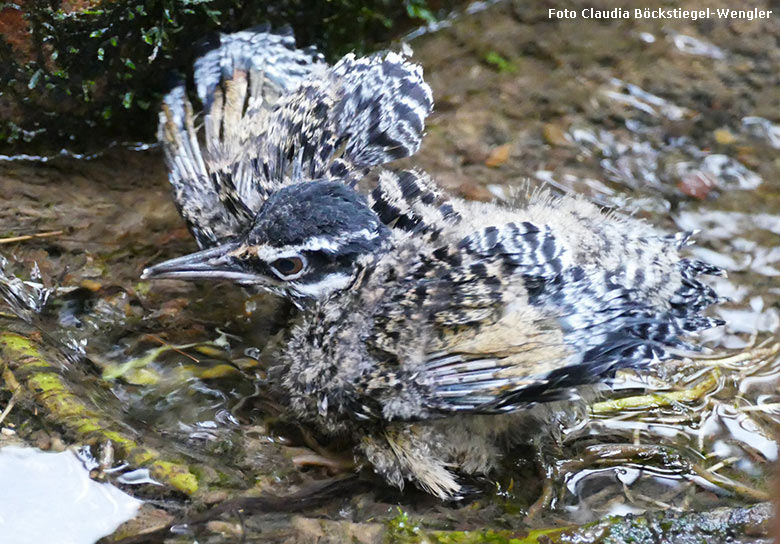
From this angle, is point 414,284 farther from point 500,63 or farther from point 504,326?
point 500,63

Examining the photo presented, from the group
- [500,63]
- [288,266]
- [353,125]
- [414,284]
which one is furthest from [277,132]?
[500,63]

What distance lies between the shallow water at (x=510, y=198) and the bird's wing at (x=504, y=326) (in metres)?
0.50

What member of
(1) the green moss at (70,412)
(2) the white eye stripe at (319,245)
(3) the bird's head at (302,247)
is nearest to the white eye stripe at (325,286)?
(3) the bird's head at (302,247)

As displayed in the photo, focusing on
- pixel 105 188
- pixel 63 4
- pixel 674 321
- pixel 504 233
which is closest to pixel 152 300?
pixel 105 188

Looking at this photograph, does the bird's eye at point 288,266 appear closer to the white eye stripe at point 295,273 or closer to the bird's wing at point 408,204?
the white eye stripe at point 295,273

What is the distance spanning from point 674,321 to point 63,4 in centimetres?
329

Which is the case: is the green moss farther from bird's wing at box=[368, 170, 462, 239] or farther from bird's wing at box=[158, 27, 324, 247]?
bird's wing at box=[368, 170, 462, 239]

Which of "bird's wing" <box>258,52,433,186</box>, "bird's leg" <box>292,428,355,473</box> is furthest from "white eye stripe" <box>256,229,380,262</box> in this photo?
"bird's leg" <box>292,428,355,473</box>

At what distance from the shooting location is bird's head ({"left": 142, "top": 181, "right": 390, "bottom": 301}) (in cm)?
353

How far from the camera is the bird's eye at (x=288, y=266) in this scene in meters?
3.64

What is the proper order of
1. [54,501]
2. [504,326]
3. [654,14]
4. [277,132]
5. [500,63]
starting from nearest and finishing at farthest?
[54,501], [504,326], [277,132], [500,63], [654,14]

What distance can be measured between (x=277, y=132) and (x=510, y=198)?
1.27 m

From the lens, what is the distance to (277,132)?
4.18m

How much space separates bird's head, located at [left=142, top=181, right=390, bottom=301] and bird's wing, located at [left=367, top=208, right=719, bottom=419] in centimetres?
30
